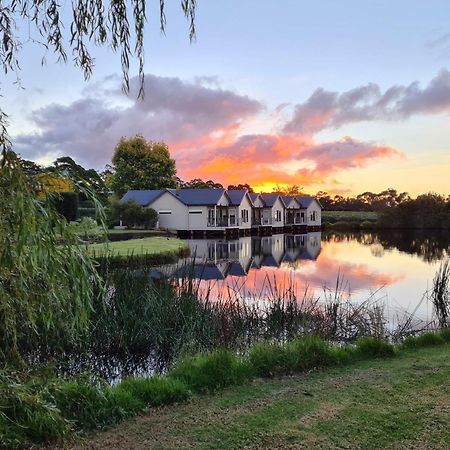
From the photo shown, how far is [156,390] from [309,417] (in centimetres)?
136

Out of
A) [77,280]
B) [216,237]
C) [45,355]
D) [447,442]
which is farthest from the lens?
[216,237]

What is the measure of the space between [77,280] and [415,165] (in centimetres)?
2374

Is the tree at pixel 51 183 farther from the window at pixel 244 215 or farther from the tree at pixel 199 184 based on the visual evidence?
the tree at pixel 199 184

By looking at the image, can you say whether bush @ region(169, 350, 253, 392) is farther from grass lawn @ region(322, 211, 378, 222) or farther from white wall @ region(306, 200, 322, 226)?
white wall @ region(306, 200, 322, 226)

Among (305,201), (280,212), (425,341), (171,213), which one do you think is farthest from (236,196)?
(425,341)

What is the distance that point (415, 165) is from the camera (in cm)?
2361

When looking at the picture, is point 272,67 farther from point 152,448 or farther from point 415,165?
point 415,165

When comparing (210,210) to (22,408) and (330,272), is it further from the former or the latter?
(22,408)

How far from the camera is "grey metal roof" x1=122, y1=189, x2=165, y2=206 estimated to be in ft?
132

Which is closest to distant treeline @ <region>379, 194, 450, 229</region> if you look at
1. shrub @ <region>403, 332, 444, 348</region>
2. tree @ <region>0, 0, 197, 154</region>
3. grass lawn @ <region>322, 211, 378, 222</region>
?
grass lawn @ <region>322, 211, 378, 222</region>

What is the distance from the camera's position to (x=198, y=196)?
39844 millimetres

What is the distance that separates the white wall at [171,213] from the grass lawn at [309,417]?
34.8m

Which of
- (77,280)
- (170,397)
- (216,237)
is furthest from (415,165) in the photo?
(77,280)

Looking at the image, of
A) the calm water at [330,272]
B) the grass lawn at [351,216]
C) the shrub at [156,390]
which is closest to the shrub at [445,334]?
the calm water at [330,272]
